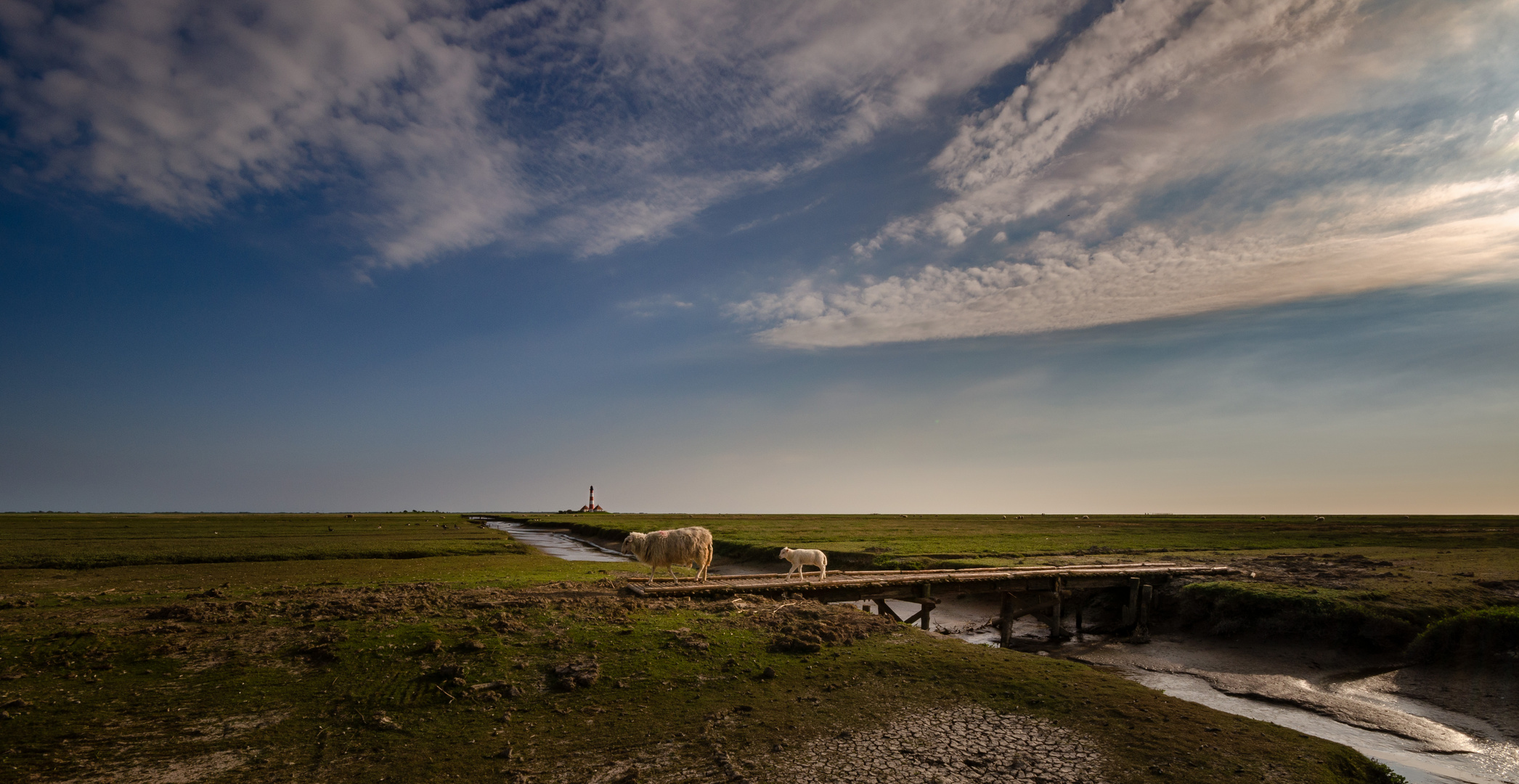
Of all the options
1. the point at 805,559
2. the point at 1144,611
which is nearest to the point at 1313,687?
the point at 1144,611

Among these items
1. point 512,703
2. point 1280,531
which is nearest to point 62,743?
point 512,703

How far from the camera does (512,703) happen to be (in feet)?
35.7

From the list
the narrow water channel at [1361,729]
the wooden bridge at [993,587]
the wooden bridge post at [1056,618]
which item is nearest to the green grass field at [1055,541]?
the wooden bridge at [993,587]

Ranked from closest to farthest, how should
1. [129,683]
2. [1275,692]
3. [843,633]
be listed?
1. [129,683]
2. [843,633]
3. [1275,692]

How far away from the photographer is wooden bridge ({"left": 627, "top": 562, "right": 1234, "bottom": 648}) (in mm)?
20625

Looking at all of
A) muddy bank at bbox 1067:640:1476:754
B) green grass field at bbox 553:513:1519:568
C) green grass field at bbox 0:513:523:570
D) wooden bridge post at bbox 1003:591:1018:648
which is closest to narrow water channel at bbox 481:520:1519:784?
muddy bank at bbox 1067:640:1476:754

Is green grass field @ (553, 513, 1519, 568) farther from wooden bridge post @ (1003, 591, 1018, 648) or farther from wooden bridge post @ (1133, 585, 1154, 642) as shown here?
wooden bridge post @ (1003, 591, 1018, 648)

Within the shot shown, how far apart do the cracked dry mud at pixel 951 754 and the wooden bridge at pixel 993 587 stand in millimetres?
9677

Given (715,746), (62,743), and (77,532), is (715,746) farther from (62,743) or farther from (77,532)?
(77,532)

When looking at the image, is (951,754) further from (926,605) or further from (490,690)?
(926,605)

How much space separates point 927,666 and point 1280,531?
7439 centimetres

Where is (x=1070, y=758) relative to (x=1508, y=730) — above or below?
above

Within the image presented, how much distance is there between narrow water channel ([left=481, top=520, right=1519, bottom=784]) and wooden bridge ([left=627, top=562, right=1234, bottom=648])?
1973 millimetres

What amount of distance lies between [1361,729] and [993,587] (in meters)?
11.4
